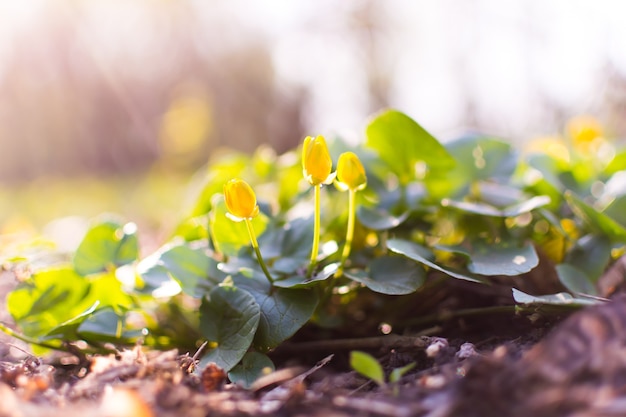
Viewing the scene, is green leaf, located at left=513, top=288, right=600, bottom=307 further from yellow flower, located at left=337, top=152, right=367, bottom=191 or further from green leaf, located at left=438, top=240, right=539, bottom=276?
yellow flower, located at left=337, top=152, right=367, bottom=191

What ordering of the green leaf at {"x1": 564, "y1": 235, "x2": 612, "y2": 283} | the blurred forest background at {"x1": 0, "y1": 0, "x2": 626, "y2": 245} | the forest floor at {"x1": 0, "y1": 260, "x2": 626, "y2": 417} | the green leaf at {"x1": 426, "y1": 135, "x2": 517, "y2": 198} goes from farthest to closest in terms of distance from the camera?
the blurred forest background at {"x1": 0, "y1": 0, "x2": 626, "y2": 245}, the green leaf at {"x1": 426, "y1": 135, "x2": 517, "y2": 198}, the green leaf at {"x1": 564, "y1": 235, "x2": 612, "y2": 283}, the forest floor at {"x1": 0, "y1": 260, "x2": 626, "y2": 417}

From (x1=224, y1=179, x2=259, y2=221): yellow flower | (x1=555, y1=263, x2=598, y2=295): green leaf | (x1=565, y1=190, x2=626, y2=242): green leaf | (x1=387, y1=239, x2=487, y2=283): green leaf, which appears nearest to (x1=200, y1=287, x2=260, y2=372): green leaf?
(x1=224, y1=179, x2=259, y2=221): yellow flower

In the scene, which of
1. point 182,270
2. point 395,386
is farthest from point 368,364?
point 182,270

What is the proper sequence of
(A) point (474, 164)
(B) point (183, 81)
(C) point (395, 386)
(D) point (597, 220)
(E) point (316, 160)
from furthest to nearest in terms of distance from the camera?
(B) point (183, 81) → (A) point (474, 164) → (D) point (597, 220) → (E) point (316, 160) → (C) point (395, 386)

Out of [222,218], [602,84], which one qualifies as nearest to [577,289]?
[222,218]

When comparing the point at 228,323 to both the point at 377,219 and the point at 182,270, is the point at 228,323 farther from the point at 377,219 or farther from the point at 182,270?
the point at 377,219

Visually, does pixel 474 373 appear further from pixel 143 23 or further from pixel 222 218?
pixel 143 23
